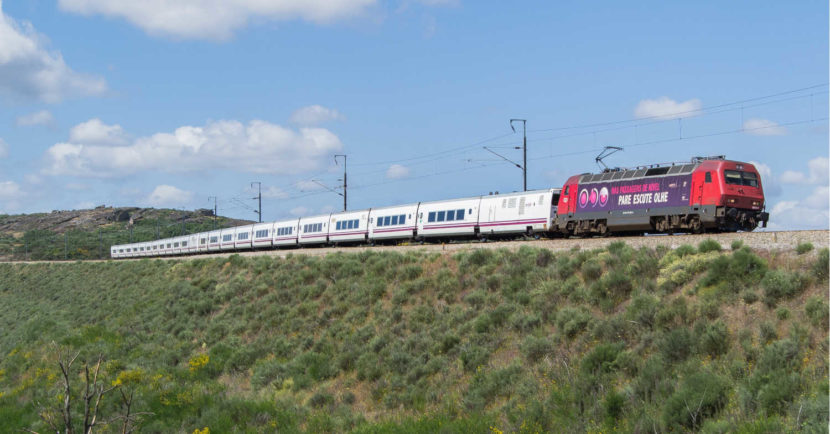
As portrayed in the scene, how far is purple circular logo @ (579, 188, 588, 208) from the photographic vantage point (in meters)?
30.9

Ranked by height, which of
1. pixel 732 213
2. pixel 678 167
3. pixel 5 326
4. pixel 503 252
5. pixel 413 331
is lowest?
pixel 5 326

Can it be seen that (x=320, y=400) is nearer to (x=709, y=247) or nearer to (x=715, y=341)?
(x=715, y=341)

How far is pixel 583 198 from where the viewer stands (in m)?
31.0

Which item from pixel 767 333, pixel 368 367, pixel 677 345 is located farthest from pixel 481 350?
pixel 767 333

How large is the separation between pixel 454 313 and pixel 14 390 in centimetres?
1868

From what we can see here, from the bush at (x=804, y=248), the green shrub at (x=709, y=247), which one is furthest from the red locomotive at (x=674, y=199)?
the bush at (x=804, y=248)

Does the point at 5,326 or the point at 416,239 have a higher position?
the point at 416,239

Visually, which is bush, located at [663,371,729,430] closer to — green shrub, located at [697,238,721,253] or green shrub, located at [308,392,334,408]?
green shrub, located at [697,238,721,253]

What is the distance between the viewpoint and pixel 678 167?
27.2m

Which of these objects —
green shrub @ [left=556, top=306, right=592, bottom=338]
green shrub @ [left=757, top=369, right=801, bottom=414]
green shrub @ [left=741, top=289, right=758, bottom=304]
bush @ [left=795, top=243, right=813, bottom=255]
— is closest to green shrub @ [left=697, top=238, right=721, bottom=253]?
bush @ [left=795, top=243, right=813, bottom=255]

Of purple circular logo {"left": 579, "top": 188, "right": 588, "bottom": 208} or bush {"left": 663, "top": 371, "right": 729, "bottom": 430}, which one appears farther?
purple circular logo {"left": 579, "top": 188, "right": 588, "bottom": 208}

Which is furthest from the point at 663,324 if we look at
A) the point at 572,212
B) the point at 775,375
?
the point at 572,212

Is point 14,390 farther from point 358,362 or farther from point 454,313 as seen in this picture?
point 454,313

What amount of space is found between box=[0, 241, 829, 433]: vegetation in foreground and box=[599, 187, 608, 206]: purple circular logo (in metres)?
7.93
